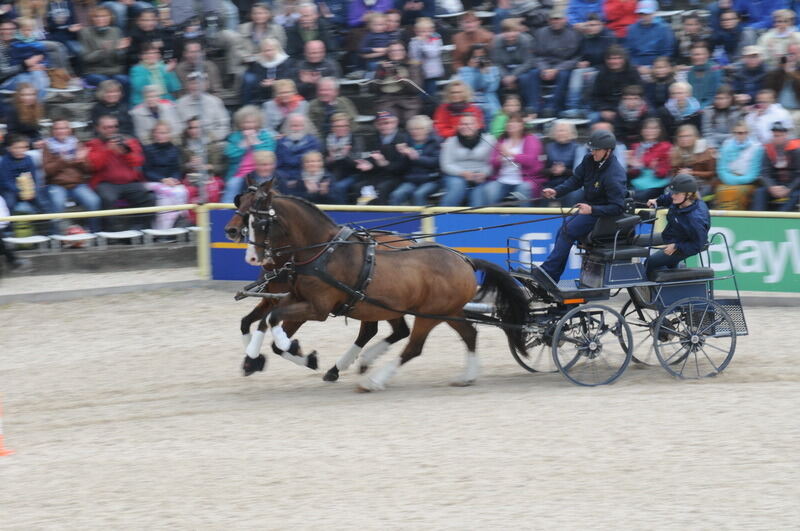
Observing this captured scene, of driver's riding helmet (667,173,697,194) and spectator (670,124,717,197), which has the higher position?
driver's riding helmet (667,173,697,194)

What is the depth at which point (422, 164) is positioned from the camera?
13758 millimetres

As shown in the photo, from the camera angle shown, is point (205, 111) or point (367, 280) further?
point (205, 111)

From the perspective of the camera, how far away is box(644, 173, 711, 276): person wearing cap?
9562mm

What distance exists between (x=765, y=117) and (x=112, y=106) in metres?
7.50

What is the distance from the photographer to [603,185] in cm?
958

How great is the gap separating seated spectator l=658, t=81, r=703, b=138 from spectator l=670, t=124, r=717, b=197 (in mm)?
506

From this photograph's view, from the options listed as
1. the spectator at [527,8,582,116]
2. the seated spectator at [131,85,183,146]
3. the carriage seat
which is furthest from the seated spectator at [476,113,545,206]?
the seated spectator at [131,85,183,146]

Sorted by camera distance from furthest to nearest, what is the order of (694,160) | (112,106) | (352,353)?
(112,106) → (694,160) → (352,353)

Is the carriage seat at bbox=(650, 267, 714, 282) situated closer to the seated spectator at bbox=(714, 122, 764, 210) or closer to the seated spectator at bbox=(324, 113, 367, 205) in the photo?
the seated spectator at bbox=(714, 122, 764, 210)

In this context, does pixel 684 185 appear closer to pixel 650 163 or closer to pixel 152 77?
pixel 650 163

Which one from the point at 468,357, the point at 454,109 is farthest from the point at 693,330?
the point at 454,109

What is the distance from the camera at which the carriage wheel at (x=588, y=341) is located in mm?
9539

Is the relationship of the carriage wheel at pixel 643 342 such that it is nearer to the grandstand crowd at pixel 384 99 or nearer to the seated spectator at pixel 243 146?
the grandstand crowd at pixel 384 99

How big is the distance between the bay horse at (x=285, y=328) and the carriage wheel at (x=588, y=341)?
131cm
